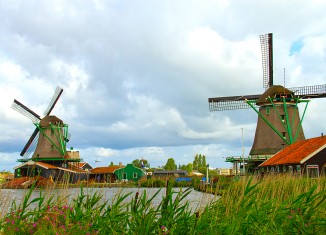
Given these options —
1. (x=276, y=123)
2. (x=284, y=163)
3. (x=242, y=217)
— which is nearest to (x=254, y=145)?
(x=276, y=123)

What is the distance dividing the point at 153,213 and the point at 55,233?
1319mm

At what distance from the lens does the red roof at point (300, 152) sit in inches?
1094

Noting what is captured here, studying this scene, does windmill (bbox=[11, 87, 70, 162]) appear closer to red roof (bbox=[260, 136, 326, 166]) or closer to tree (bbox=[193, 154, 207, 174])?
red roof (bbox=[260, 136, 326, 166])

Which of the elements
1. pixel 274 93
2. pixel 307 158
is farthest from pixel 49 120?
pixel 307 158

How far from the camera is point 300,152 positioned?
29156mm

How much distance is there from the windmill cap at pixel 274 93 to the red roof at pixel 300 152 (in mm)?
5384

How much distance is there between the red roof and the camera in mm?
27781

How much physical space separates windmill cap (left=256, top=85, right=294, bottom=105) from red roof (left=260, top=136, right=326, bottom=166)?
5384 mm

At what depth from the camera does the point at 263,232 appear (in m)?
5.66

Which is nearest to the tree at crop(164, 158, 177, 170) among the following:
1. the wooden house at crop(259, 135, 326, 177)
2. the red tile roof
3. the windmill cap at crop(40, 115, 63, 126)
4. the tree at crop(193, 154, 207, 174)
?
the tree at crop(193, 154, 207, 174)

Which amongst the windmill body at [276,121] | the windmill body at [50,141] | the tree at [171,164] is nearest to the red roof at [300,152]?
the windmill body at [276,121]

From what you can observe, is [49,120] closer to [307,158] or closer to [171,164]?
[307,158]

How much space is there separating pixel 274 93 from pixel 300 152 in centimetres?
834

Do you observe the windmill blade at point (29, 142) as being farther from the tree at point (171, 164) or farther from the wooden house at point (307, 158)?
the tree at point (171, 164)
